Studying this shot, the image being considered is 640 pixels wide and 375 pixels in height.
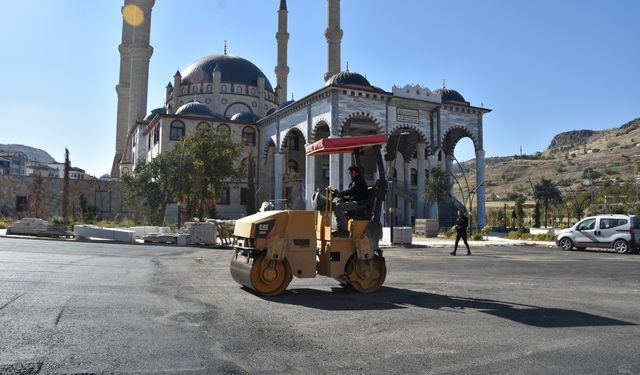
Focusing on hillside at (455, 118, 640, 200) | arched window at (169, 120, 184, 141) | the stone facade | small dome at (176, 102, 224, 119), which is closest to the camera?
arched window at (169, 120, 184, 141)

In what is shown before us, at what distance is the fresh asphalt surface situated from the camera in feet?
12.6

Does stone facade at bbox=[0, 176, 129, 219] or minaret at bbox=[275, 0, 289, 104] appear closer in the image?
stone facade at bbox=[0, 176, 129, 219]

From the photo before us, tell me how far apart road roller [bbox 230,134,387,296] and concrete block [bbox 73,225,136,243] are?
1310cm

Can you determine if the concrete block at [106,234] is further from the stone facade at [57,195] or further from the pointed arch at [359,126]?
the stone facade at [57,195]

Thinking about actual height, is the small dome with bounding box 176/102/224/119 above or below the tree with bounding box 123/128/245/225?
above

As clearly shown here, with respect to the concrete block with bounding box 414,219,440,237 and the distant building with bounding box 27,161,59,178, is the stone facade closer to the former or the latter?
the distant building with bounding box 27,161,59,178

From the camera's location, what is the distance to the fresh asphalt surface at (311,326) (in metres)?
3.84

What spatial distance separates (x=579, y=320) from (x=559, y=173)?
3566 inches

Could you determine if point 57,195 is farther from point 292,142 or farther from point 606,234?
point 606,234

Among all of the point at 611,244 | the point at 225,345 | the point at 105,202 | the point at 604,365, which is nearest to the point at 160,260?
the point at 225,345

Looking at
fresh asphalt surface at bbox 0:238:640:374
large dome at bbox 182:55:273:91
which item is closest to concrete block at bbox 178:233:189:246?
fresh asphalt surface at bbox 0:238:640:374

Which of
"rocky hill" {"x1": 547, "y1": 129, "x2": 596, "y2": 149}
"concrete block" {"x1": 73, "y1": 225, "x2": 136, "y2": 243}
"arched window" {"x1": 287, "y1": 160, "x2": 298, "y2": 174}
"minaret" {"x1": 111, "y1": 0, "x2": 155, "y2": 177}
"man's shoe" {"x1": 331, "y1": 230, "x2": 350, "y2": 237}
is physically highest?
"rocky hill" {"x1": 547, "y1": 129, "x2": 596, "y2": 149}

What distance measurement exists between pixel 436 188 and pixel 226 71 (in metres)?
30.3

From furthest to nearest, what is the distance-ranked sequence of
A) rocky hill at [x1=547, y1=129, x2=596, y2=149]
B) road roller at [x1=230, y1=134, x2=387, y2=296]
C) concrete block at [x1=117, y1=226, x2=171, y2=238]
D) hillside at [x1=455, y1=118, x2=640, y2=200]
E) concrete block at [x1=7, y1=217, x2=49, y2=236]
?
rocky hill at [x1=547, y1=129, x2=596, y2=149] → hillside at [x1=455, y1=118, x2=640, y2=200] → concrete block at [x1=117, y1=226, x2=171, y2=238] → concrete block at [x1=7, y1=217, x2=49, y2=236] → road roller at [x1=230, y1=134, x2=387, y2=296]
